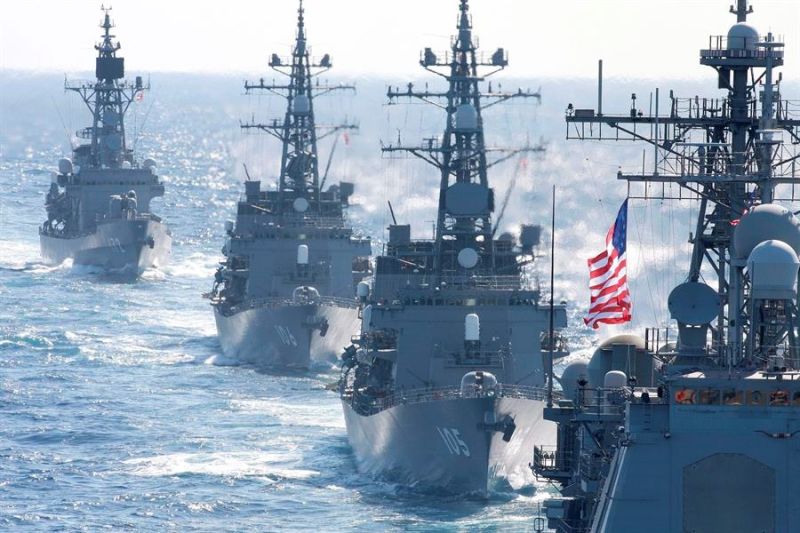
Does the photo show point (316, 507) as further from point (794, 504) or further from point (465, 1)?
point (794, 504)

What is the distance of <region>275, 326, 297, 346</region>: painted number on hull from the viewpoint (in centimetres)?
6181

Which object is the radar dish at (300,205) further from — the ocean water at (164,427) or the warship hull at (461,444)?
the warship hull at (461,444)

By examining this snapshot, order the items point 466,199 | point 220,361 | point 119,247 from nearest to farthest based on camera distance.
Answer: point 466,199 → point 220,361 → point 119,247

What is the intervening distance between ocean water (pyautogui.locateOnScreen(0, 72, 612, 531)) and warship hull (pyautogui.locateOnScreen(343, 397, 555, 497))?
43 cm

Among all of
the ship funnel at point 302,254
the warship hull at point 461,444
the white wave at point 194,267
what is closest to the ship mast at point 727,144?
the warship hull at point 461,444

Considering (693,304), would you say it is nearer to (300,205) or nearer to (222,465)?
(222,465)

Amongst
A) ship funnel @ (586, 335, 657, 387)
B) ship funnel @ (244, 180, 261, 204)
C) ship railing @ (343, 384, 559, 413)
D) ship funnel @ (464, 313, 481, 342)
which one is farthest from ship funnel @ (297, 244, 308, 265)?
ship funnel @ (586, 335, 657, 387)

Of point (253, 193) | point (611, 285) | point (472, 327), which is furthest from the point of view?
point (253, 193)

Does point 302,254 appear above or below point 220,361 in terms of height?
above

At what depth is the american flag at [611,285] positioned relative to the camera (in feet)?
89.5

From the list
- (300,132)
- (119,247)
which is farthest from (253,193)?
(119,247)

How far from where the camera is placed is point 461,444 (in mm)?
40688

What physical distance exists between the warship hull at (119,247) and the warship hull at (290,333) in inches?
862

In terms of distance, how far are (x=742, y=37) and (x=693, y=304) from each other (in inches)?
138
